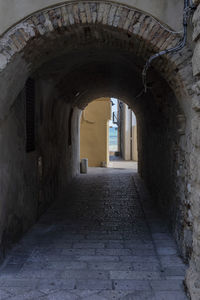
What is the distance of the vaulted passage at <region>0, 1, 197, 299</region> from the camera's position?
392cm

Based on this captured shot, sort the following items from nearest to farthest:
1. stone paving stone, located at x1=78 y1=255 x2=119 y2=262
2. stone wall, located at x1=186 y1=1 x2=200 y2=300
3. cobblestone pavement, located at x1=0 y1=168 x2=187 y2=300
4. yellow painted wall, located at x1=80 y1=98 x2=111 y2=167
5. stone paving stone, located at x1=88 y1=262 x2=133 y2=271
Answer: stone wall, located at x1=186 y1=1 x2=200 y2=300 < cobblestone pavement, located at x1=0 y1=168 x2=187 y2=300 < stone paving stone, located at x1=88 y1=262 x2=133 y2=271 < stone paving stone, located at x1=78 y1=255 x2=119 y2=262 < yellow painted wall, located at x1=80 y1=98 x2=111 y2=167

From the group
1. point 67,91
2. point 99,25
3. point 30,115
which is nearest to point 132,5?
point 99,25

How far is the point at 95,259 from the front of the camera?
4.56m

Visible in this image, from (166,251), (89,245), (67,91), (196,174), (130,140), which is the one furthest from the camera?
(130,140)

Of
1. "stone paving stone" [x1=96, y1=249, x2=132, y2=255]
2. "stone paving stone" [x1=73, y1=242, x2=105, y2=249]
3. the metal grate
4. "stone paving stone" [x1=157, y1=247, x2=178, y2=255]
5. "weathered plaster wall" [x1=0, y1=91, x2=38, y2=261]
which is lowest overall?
"stone paving stone" [x1=96, y1=249, x2=132, y2=255]

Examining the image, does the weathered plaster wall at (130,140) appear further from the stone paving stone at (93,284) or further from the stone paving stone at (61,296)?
the stone paving stone at (61,296)

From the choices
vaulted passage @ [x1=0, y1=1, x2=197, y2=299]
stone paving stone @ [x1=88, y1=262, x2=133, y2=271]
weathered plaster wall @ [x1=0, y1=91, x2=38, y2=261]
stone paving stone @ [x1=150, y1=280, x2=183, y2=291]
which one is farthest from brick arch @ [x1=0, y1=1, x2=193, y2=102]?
stone paving stone @ [x1=88, y1=262, x2=133, y2=271]

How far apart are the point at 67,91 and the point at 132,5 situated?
4.92 m

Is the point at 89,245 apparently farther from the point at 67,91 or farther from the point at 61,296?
the point at 67,91

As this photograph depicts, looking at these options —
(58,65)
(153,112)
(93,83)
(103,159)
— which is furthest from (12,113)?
(103,159)

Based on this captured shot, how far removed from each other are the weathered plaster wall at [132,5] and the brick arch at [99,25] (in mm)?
64

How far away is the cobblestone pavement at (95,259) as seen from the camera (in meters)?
3.69

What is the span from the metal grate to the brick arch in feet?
5.63

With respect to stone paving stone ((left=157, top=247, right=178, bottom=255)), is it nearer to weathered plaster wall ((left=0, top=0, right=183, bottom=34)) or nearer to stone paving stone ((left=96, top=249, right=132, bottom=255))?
stone paving stone ((left=96, top=249, right=132, bottom=255))
